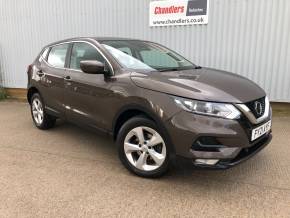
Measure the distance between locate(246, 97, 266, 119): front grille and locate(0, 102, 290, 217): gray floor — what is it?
789mm

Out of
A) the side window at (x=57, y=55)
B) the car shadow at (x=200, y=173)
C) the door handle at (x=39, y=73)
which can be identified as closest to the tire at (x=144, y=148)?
the car shadow at (x=200, y=173)

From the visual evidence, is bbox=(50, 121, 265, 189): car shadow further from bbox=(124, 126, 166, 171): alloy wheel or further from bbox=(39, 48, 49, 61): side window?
bbox=(39, 48, 49, 61): side window

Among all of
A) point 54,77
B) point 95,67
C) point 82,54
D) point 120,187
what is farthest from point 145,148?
point 54,77

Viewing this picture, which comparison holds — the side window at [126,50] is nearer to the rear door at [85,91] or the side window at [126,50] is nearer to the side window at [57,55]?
the rear door at [85,91]

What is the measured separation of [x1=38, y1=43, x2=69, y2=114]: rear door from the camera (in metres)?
4.64

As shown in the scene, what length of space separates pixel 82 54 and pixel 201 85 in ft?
6.43

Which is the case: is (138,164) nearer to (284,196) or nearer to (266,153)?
(284,196)

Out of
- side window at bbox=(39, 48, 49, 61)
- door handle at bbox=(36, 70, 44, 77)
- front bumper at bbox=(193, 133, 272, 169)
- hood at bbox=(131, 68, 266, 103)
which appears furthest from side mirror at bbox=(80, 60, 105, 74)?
side window at bbox=(39, 48, 49, 61)

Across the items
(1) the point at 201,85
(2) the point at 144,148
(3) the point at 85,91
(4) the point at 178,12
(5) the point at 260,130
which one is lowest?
(2) the point at 144,148

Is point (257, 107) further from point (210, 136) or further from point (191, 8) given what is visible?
point (191, 8)

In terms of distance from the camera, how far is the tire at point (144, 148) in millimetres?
3250

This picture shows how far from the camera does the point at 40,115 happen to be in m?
5.54

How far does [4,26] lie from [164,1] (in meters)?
5.22

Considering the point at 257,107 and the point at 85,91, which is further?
the point at 85,91
